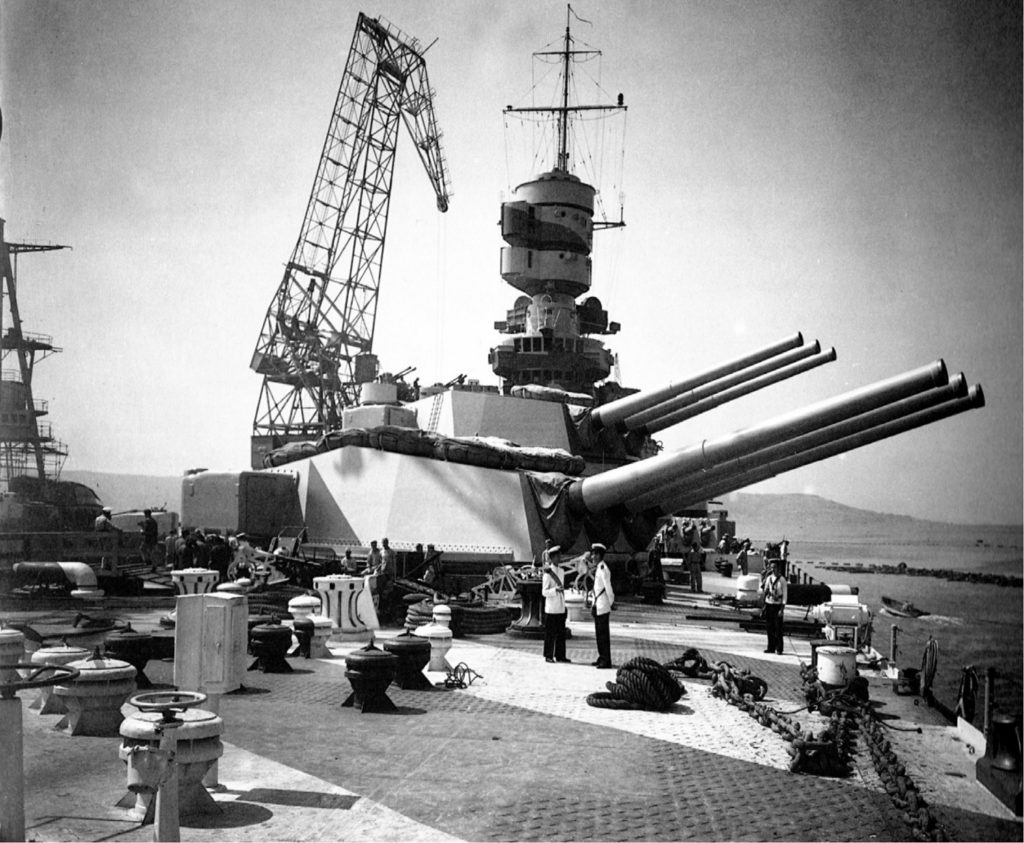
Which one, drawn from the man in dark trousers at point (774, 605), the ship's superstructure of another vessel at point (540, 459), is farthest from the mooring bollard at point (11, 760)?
the man in dark trousers at point (774, 605)

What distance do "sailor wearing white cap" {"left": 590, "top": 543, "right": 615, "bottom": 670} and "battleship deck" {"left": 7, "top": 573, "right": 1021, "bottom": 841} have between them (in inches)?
38.4

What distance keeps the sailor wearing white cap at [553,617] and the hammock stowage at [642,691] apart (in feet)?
6.15

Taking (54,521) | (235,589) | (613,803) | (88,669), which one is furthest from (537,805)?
(54,521)

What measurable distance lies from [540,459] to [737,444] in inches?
166

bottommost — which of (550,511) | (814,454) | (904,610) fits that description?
(904,610)

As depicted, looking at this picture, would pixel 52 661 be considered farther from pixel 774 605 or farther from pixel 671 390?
pixel 671 390

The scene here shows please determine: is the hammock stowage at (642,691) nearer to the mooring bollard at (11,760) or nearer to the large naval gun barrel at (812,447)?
the large naval gun barrel at (812,447)

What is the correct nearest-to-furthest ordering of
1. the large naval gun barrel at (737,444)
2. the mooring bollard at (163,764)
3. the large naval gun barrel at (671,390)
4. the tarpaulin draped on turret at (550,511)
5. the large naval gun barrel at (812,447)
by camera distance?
the mooring bollard at (163,764)
the large naval gun barrel at (812,447)
the large naval gun barrel at (737,444)
the large naval gun barrel at (671,390)
the tarpaulin draped on turret at (550,511)

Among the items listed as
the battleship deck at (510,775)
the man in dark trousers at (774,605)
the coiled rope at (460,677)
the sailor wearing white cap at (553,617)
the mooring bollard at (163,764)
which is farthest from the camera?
the man in dark trousers at (774,605)

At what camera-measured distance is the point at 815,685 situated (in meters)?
7.10

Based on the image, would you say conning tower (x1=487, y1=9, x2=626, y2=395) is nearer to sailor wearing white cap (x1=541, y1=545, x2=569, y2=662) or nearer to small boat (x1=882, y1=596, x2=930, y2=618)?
small boat (x1=882, y1=596, x2=930, y2=618)

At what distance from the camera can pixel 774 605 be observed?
9.62m

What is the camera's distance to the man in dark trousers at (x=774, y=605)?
955 centimetres

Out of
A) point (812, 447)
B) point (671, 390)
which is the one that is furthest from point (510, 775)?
point (671, 390)
